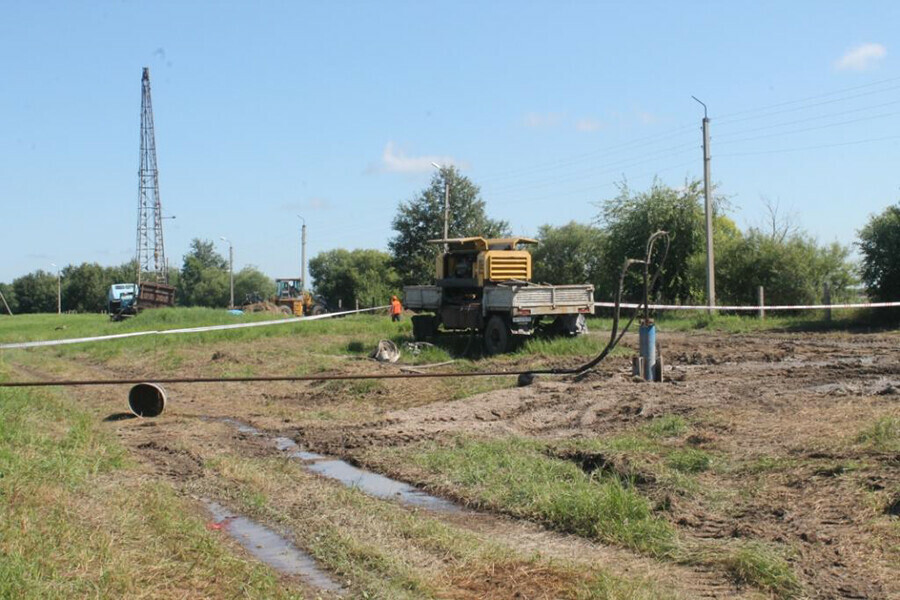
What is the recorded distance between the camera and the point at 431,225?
5247cm

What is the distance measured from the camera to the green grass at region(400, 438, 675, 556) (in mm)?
6713

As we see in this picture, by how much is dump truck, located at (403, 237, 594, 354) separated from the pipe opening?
8525 mm

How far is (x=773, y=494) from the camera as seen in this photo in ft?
24.1

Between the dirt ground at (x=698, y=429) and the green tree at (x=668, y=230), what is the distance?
14.9 metres

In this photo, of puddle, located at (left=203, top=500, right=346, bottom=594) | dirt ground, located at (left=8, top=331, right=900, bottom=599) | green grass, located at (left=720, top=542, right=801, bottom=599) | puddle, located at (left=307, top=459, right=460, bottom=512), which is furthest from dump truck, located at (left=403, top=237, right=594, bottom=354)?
green grass, located at (left=720, top=542, right=801, bottom=599)

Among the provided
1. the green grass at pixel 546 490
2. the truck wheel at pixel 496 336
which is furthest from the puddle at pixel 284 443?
the truck wheel at pixel 496 336

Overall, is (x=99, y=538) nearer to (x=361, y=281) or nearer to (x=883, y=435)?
(x=883, y=435)

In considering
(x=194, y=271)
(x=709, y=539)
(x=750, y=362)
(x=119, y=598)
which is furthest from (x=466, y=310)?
(x=194, y=271)

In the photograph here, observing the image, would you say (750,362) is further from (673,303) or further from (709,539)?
(673,303)

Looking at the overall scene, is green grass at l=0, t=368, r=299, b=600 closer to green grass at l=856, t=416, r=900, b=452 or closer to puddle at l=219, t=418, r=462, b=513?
puddle at l=219, t=418, r=462, b=513

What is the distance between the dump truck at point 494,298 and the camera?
2038 cm

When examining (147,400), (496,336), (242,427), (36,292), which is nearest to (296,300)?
(496,336)

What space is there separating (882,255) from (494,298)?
1236cm

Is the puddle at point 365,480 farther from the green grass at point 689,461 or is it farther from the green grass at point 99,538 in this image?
the green grass at point 689,461
